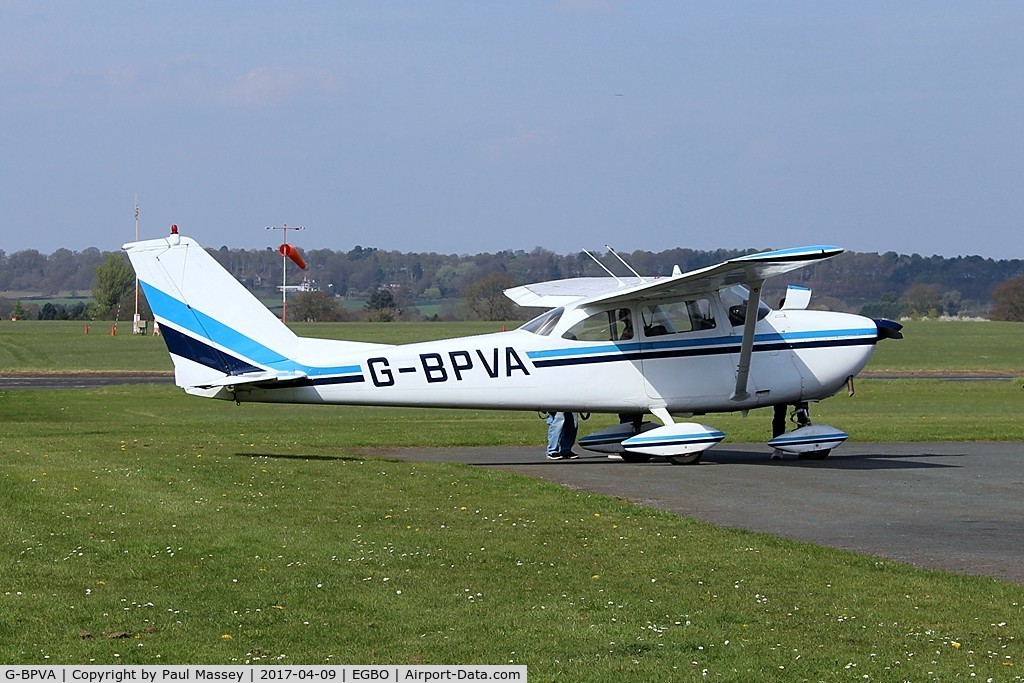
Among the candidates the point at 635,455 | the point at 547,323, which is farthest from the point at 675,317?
the point at 635,455

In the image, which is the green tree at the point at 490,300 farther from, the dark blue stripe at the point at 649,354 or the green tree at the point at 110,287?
the dark blue stripe at the point at 649,354

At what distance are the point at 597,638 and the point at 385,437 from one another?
50.7ft

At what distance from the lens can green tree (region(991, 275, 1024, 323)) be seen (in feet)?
441

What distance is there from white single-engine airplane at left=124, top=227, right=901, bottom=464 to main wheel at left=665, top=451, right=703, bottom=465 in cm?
3

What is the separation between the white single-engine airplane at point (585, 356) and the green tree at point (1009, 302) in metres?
123

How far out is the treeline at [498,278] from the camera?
125250 mm

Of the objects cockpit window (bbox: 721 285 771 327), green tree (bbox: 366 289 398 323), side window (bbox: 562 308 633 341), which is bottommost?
side window (bbox: 562 308 633 341)

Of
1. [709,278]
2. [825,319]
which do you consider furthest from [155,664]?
[825,319]

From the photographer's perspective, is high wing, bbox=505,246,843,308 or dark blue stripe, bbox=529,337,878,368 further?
dark blue stripe, bbox=529,337,878,368

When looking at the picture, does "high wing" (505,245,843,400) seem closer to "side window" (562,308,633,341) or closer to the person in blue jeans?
"side window" (562,308,633,341)

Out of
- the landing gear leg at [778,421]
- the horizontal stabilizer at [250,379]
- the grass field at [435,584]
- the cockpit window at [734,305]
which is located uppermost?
the cockpit window at [734,305]

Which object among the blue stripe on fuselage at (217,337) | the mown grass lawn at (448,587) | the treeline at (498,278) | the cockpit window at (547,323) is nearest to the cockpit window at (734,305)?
the cockpit window at (547,323)

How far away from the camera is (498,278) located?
131 m

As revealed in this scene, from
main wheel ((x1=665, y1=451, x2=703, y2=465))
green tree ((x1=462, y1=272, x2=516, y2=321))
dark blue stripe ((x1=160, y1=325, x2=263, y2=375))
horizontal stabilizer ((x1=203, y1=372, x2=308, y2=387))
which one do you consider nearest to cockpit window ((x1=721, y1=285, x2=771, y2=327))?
main wheel ((x1=665, y1=451, x2=703, y2=465))
